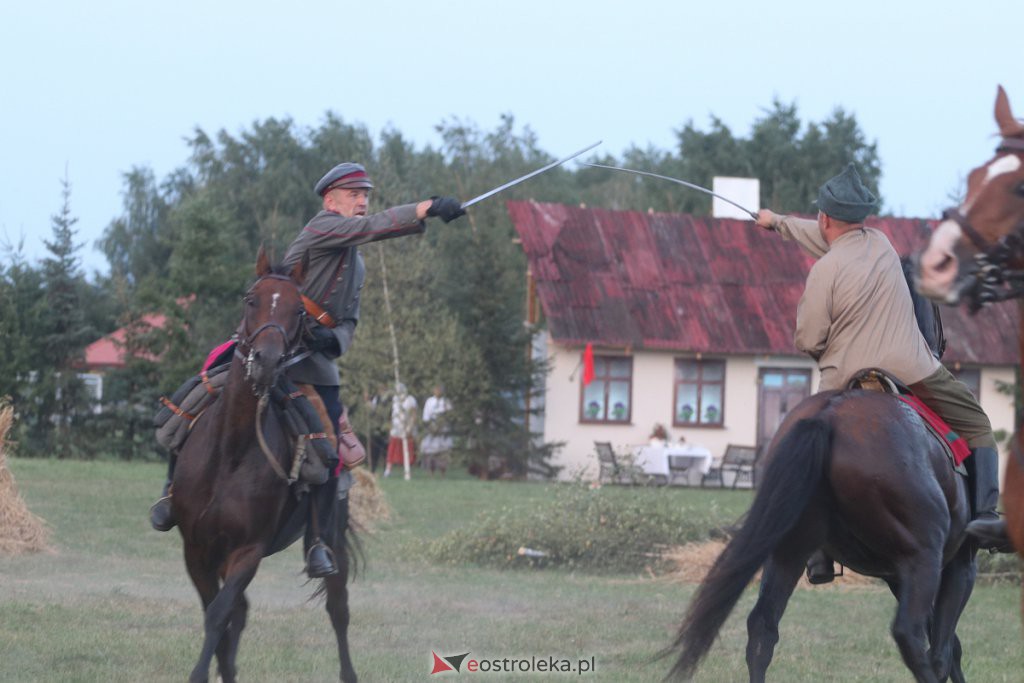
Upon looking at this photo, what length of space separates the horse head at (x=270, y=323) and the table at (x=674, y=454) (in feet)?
79.2

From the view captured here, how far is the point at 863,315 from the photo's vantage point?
743 centimetres

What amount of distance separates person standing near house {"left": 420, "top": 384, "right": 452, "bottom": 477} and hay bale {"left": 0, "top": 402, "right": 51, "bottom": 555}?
1688cm

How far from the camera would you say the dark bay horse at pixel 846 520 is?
6.80m

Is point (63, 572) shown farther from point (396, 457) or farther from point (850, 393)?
point (396, 457)

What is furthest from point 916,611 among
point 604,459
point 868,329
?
point 604,459

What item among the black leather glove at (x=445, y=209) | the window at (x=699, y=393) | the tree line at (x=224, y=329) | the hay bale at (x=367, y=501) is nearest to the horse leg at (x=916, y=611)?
the black leather glove at (x=445, y=209)

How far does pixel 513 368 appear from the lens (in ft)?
106

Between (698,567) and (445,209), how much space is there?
783cm

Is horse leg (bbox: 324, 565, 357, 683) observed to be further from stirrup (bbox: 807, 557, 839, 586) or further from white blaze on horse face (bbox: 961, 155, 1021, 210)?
white blaze on horse face (bbox: 961, 155, 1021, 210)

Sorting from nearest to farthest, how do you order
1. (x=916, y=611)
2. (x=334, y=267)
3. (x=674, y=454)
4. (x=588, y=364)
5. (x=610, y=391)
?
(x=916, y=611)
(x=334, y=267)
(x=674, y=454)
(x=588, y=364)
(x=610, y=391)

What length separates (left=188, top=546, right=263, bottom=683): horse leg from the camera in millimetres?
7129

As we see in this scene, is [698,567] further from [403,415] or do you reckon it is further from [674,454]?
[674,454]

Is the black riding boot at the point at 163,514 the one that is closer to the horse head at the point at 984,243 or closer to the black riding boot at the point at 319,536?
the black riding boot at the point at 319,536

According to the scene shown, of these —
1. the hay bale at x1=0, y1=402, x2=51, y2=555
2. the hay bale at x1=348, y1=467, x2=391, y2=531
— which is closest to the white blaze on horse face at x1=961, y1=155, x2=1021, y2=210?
the hay bale at x1=0, y1=402, x2=51, y2=555
